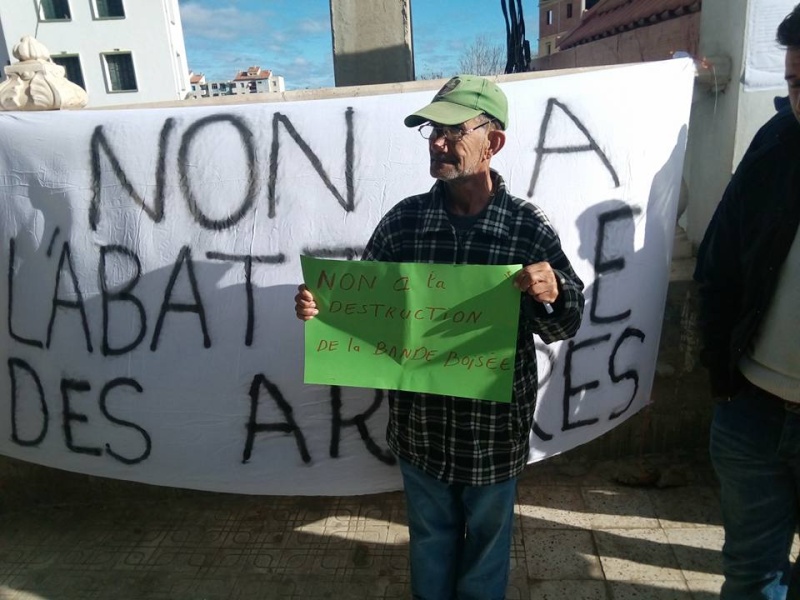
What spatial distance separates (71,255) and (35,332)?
0.37 metres

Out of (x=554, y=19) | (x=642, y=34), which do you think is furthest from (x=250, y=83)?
(x=642, y=34)

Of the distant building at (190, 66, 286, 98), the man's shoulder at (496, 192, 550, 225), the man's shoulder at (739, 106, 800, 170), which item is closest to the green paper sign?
the man's shoulder at (496, 192, 550, 225)

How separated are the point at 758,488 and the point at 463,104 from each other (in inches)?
54.8

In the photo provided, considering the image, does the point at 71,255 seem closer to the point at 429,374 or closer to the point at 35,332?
the point at 35,332

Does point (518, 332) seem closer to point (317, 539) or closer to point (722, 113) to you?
point (317, 539)

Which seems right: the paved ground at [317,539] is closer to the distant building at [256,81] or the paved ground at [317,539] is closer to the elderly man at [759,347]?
the elderly man at [759,347]

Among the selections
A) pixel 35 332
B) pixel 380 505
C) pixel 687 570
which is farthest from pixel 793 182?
pixel 35 332

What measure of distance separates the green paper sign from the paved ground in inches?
42.6

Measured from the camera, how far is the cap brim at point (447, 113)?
1558mm

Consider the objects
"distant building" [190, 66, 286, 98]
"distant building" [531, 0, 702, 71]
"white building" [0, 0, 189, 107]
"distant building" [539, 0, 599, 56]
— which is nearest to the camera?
"distant building" [531, 0, 702, 71]

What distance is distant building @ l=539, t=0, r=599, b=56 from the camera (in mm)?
40625

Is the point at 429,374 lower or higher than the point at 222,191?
lower

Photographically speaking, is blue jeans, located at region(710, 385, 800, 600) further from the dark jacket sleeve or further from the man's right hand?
the man's right hand

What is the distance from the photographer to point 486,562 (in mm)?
1931
